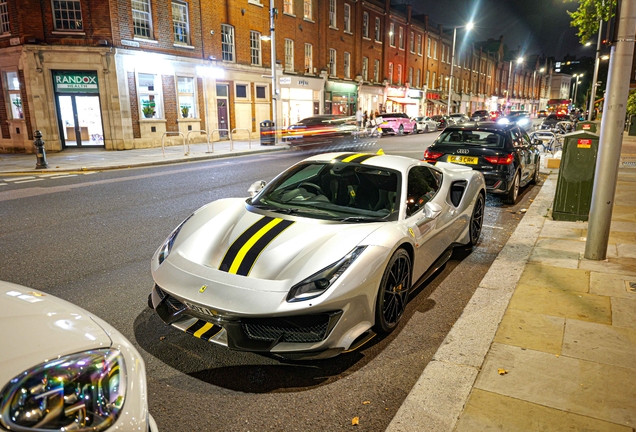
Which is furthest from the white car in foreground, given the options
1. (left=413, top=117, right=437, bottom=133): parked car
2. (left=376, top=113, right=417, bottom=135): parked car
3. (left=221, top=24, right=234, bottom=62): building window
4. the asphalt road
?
(left=413, top=117, right=437, bottom=133): parked car

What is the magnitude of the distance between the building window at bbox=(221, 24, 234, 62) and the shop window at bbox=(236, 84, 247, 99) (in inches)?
63.3

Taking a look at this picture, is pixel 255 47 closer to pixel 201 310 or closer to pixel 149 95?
pixel 149 95

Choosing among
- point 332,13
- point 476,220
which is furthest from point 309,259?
point 332,13

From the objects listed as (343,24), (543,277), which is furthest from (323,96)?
(543,277)

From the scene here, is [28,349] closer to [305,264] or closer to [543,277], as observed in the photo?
[305,264]

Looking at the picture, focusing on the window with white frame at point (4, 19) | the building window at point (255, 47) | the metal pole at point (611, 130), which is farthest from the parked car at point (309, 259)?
the building window at point (255, 47)

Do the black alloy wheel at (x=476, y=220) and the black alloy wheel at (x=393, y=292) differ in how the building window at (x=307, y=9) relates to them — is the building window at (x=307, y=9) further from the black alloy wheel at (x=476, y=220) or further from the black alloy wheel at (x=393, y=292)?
the black alloy wheel at (x=393, y=292)

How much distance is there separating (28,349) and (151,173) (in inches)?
500

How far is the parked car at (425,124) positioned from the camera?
3578 cm

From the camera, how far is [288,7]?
1231 inches

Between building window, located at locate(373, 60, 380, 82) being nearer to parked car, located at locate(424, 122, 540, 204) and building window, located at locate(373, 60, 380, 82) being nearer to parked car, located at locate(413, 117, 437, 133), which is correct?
parked car, located at locate(413, 117, 437, 133)

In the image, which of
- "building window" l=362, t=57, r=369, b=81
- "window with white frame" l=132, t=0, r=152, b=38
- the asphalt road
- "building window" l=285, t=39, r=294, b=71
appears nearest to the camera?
the asphalt road

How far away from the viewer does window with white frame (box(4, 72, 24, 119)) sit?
2052 cm

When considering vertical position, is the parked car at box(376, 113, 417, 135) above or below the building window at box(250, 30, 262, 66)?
below
